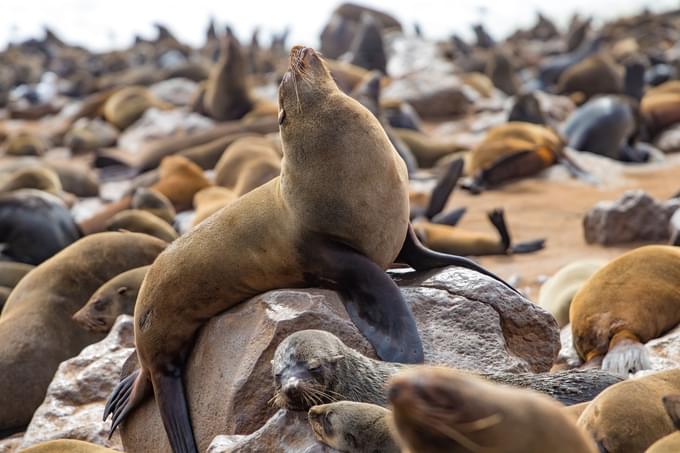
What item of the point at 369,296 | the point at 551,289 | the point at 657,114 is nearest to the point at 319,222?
the point at 369,296

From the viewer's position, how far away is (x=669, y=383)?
318cm

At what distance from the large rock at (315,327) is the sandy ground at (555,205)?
2.68 m

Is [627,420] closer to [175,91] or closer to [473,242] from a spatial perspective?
[473,242]

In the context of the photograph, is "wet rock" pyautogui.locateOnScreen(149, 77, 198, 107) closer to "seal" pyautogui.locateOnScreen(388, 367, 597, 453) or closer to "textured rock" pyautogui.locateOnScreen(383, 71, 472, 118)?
"textured rock" pyautogui.locateOnScreen(383, 71, 472, 118)

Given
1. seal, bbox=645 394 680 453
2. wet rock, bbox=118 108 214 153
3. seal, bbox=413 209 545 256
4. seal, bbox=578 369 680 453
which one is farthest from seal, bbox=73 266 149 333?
wet rock, bbox=118 108 214 153

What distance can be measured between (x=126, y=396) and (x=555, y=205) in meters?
6.46

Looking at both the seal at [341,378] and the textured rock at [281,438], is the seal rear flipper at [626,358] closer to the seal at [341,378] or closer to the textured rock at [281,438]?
the seal at [341,378]

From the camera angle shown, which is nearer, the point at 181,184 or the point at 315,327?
the point at 315,327

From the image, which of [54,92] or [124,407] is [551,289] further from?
[54,92]

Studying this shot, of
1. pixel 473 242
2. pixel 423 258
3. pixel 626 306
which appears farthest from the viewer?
pixel 473 242

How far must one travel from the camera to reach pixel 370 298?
3781 millimetres

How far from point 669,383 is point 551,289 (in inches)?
106

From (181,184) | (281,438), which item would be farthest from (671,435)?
(181,184)

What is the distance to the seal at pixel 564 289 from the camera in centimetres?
561
